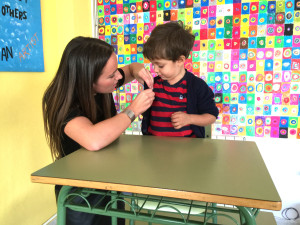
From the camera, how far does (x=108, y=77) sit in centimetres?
106

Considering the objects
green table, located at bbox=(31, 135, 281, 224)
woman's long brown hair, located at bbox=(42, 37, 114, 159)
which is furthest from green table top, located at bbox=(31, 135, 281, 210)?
woman's long brown hair, located at bbox=(42, 37, 114, 159)

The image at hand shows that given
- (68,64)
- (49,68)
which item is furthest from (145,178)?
(49,68)

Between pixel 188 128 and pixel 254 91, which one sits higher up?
pixel 254 91

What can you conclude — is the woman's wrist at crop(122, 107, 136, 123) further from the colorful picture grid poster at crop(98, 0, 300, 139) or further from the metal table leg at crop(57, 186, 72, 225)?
the colorful picture grid poster at crop(98, 0, 300, 139)

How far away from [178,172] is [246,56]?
1.37 meters

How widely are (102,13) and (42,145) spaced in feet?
3.94

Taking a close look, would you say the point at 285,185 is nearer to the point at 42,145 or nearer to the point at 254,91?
the point at 254,91

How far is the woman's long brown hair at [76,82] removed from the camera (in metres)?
0.96

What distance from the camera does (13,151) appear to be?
4.80 ft

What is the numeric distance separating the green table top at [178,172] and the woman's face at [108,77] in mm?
299

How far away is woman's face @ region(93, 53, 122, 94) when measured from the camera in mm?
1029

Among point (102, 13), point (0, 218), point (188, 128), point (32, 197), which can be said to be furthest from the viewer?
point (102, 13)

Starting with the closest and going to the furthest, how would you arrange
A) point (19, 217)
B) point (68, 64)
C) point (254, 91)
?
1. point (68, 64)
2. point (19, 217)
3. point (254, 91)

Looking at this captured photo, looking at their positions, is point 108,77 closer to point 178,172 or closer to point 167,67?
point 167,67
